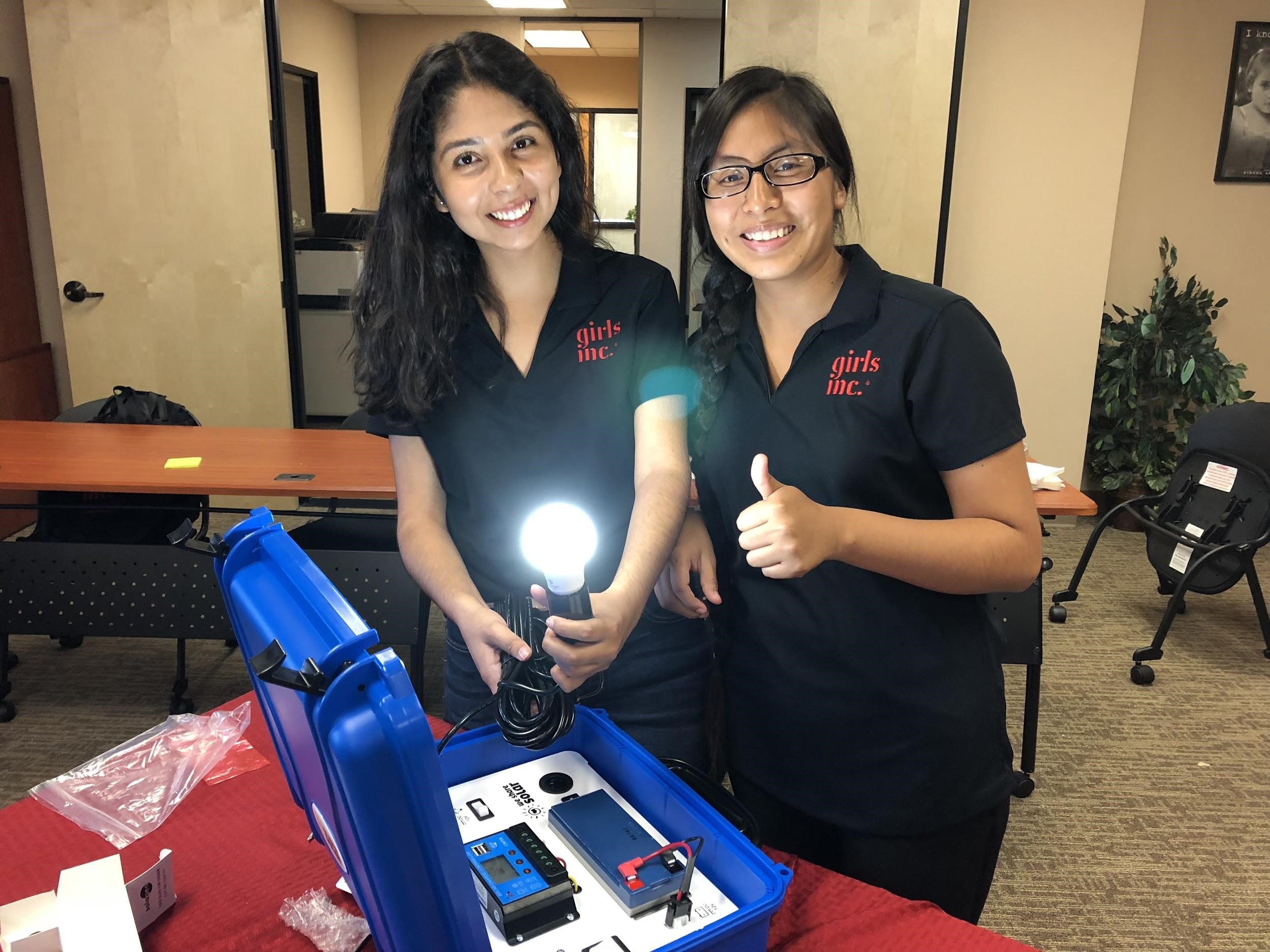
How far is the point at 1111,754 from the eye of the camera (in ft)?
9.23

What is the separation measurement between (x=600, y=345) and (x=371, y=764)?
82cm

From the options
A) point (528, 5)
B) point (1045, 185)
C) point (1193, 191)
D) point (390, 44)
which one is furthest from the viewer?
point (390, 44)

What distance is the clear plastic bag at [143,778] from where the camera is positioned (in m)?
1.16

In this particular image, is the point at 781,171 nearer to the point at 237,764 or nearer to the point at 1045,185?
the point at 237,764

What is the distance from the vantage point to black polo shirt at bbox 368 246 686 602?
128 centimetres

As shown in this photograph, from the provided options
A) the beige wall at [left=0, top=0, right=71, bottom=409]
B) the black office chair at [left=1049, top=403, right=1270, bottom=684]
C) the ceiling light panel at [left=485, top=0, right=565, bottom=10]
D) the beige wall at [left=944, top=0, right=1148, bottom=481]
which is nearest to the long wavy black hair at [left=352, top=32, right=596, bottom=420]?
the black office chair at [left=1049, top=403, right=1270, bottom=684]

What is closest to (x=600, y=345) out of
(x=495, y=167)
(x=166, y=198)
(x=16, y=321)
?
(x=495, y=167)

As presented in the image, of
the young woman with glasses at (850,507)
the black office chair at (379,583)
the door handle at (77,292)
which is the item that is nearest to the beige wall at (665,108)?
the door handle at (77,292)

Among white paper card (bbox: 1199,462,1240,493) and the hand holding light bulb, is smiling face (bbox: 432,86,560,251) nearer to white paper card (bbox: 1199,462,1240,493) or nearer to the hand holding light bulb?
the hand holding light bulb

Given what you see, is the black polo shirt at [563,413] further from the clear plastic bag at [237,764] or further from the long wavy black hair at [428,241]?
the clear plastic bag at [237,764]

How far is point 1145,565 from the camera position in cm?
438

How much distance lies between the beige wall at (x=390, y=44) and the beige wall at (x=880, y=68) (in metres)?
4.78

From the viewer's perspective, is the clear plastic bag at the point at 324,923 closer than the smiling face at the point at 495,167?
Yes

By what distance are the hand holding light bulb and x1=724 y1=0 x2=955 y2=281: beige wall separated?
3667mm
